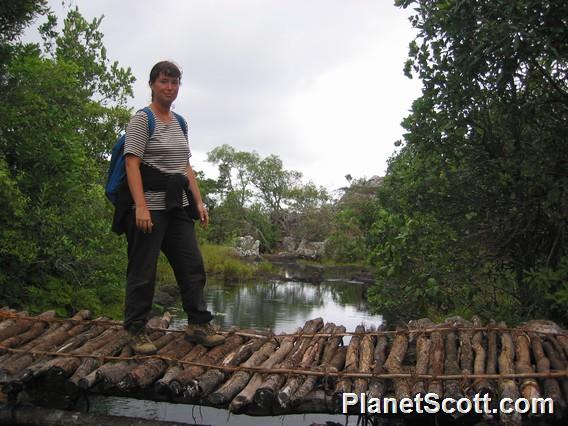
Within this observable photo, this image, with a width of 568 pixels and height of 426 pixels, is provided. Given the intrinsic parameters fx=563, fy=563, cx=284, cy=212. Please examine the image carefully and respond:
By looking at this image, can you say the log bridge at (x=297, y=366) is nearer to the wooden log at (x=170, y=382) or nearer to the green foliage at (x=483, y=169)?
the wooden log at (x=170, y=382)

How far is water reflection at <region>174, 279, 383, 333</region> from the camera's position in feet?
47.6

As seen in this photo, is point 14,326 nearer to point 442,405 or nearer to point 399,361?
point 399,361

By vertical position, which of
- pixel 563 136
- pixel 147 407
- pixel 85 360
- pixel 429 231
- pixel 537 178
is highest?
pixel 563 136

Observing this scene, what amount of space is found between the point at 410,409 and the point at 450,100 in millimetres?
3743

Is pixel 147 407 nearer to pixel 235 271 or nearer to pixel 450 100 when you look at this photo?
pixel 450 100

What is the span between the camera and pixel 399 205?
7195 mm

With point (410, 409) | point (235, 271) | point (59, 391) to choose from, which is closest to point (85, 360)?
point (59, 391)

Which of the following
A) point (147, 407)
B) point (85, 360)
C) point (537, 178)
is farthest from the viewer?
point (147, 407)

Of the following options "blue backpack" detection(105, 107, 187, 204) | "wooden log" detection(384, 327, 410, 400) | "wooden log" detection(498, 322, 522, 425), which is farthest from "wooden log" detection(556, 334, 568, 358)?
"blue backpack" detection(105, 107, 187, 204)

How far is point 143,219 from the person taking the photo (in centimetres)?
411

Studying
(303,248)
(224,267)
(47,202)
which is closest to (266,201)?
(303,248)

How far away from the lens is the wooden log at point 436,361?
3.68 m

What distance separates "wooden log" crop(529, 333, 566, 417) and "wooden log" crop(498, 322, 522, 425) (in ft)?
0.53

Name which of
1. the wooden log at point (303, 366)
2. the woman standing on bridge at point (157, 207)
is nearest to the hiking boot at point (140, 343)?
the woman standing on bridge at point (157, 207)
